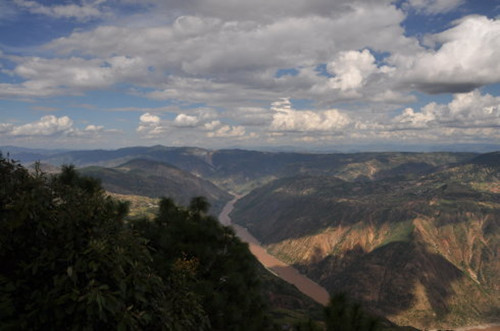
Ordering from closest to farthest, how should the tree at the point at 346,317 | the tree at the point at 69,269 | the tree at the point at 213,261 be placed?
the tree at the point at 69,269
the tree at the point at 346,317
the tree at the point at 213,261

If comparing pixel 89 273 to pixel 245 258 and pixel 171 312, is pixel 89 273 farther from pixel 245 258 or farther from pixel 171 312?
pixel 245 258

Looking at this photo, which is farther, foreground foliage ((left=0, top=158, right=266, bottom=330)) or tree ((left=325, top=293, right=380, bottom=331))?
tree ((left=325, top=293, right=380, bottom=331))

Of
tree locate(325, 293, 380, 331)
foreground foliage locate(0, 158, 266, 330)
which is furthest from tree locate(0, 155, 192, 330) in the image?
tree locate(325, 293, 380, 331)

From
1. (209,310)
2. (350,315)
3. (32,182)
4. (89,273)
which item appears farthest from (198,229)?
(89,273)

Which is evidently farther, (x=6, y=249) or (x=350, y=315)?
(x=350, y=315)

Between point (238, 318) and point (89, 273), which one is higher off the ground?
point (89, 273)

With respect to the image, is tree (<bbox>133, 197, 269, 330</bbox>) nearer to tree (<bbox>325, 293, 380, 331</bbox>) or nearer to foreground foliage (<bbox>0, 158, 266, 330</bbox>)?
tree (<bbox>325, 293, 380, 331</bbox>)

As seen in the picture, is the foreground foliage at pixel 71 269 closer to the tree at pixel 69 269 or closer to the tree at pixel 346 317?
the tree at pixel 69 269

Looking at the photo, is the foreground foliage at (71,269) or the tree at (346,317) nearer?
the foreground foliage at (71,269)

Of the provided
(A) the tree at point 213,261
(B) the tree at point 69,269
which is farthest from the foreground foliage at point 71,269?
(A) the tree at point 213,261

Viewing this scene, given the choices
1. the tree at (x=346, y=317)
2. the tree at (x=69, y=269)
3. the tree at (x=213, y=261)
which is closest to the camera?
the tree at (x=69, y=269)

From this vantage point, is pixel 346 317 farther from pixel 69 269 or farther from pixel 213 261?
pixel 213 261
